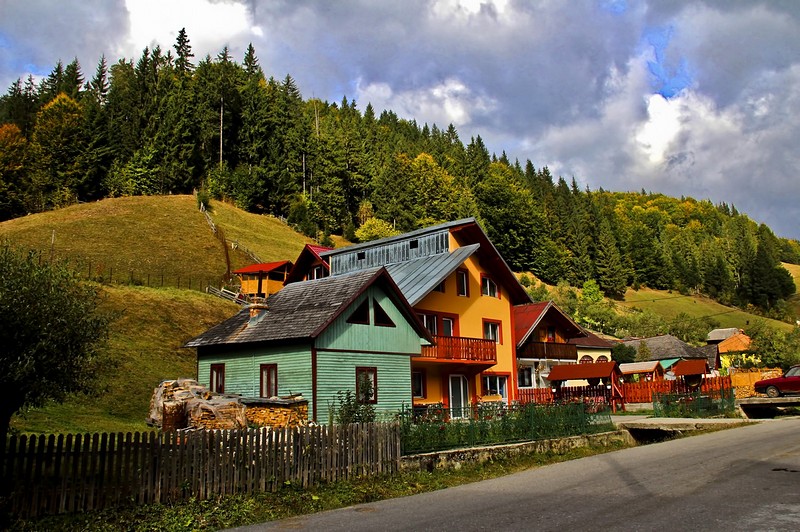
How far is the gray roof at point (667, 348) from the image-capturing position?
64.9 meters

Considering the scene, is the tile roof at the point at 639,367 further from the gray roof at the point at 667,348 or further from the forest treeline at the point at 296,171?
the forest treeline at the point at 296,171

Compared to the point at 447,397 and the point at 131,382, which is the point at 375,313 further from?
the point at 131,382

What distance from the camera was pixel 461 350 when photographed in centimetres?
3444

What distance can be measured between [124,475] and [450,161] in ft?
379

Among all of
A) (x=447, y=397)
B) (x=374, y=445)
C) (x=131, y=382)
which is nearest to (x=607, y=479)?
(x=374, y=445)

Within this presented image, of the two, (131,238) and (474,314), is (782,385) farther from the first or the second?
(131,238)

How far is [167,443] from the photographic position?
39.7 feet

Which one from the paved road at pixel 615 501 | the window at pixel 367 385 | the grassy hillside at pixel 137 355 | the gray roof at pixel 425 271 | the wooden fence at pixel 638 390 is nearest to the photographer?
the paved road at pixel 615 501

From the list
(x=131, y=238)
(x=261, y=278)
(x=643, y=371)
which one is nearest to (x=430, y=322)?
(x=643, y=371)

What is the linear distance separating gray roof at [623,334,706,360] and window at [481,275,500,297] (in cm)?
3151

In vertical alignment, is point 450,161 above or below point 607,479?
above

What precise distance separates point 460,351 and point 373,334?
353 inches

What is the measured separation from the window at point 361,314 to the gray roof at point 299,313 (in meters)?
0.99

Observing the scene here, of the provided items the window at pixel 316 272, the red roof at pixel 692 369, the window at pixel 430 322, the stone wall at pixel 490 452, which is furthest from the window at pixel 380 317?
the red roof at pixel 692 369
